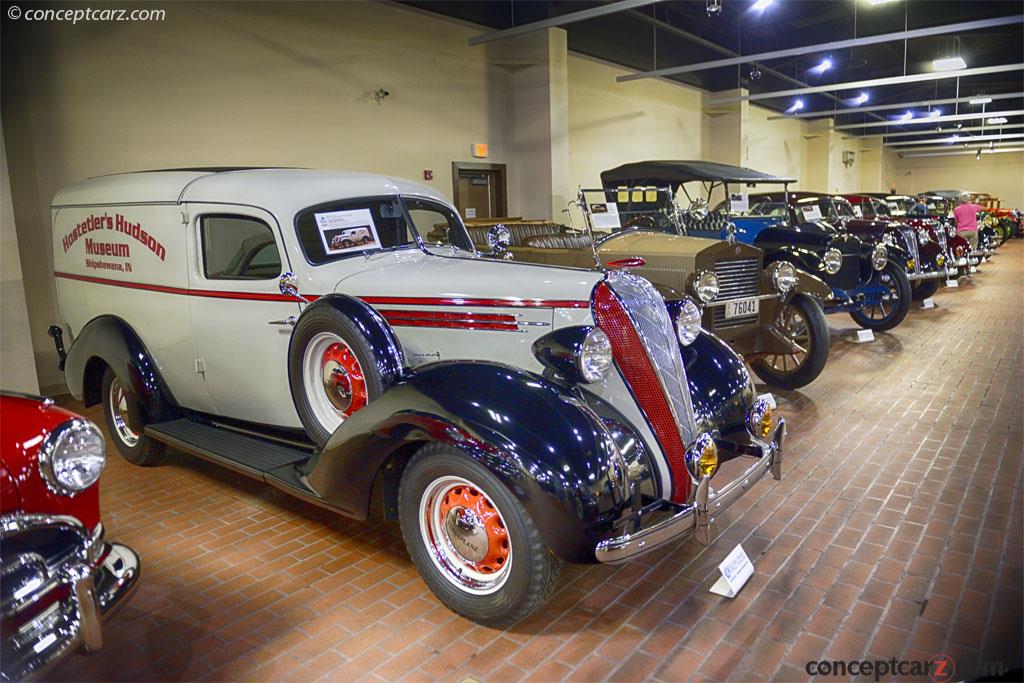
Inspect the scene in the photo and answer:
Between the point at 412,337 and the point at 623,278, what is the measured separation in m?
0.98

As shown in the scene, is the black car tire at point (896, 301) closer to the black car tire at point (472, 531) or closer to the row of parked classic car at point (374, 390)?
the row of parked classic car at point (374, 390)

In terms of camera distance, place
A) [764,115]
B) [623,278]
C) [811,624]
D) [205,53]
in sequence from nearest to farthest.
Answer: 1. [811,624]
2. [623,278]
3. [205,53]
4. [764,115]

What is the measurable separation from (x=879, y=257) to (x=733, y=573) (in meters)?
6.13

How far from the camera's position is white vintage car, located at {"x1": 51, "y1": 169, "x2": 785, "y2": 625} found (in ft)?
7.71

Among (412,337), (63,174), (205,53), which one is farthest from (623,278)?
(205,53)

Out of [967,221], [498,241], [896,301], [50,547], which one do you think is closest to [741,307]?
[498,241]

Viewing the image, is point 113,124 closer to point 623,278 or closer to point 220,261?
point 220,261

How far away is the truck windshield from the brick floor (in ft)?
4.55

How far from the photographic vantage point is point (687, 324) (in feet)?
10.6

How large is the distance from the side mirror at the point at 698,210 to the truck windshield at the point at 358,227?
4.68 m

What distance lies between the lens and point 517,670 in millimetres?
2301

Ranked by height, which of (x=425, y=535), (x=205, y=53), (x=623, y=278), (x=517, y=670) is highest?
(x=205, y=53)

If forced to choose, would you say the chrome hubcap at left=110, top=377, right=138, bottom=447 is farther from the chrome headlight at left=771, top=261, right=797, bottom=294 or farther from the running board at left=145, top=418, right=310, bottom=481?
the chrome headlight at left=771, top=261, right=797, bottom=294

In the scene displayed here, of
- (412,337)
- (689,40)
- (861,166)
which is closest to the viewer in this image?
(412,337)
